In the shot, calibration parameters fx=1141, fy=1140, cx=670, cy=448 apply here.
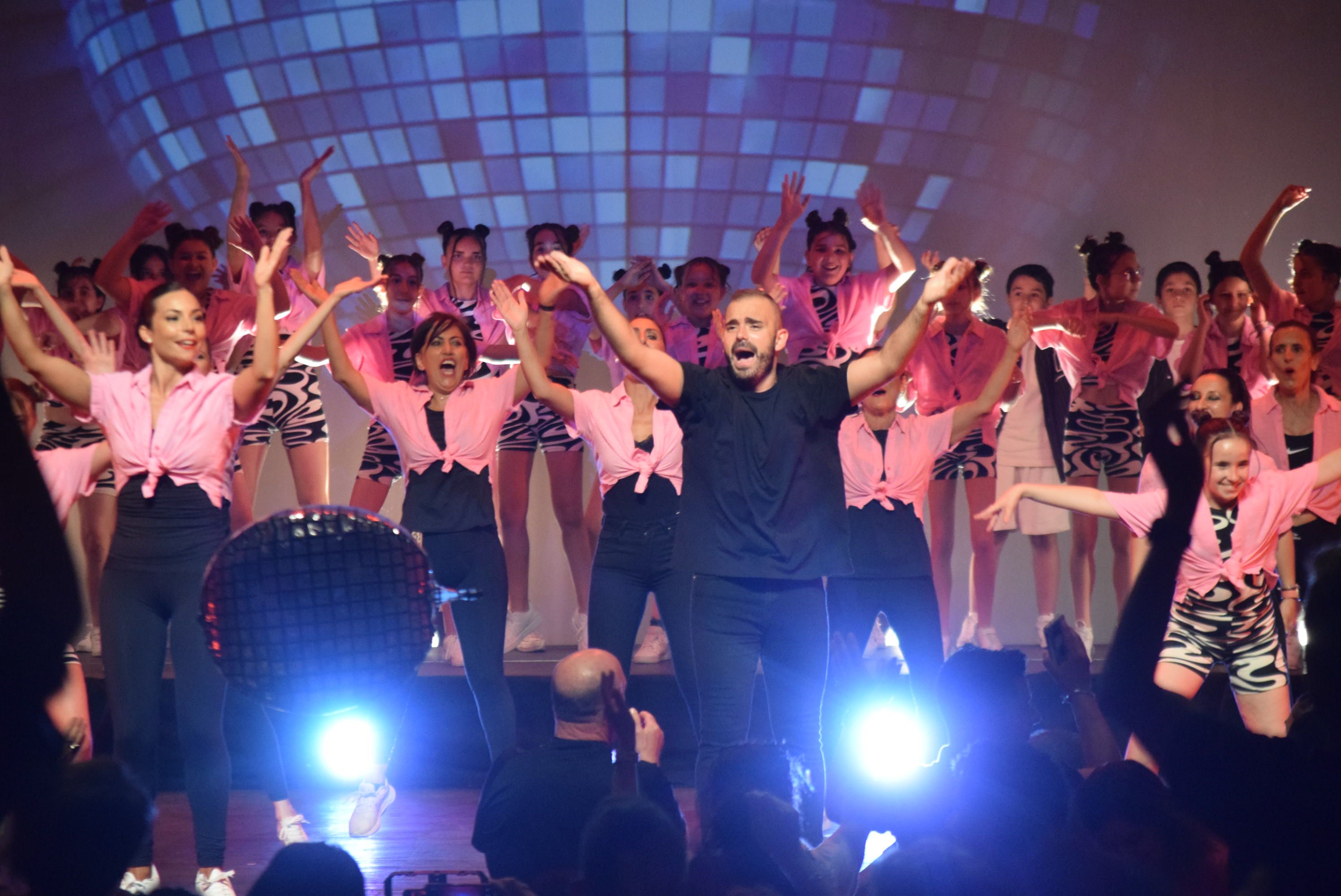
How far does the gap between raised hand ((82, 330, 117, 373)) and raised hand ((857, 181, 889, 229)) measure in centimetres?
325

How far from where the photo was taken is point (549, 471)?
5668 millimetres

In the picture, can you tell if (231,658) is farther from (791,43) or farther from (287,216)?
(791,43)

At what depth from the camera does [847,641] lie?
15.4 ft

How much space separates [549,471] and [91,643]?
2371 millimetres

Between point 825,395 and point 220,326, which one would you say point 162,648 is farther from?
point 220,326

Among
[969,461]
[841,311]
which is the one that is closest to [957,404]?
[969,461]

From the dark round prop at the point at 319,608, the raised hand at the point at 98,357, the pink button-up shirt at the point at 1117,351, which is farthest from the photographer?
the pink button-up shirt at the point at 1117,351

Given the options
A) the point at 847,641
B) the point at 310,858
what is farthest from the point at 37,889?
the point at 847,641

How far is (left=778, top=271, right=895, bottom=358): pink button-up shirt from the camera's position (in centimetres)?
546

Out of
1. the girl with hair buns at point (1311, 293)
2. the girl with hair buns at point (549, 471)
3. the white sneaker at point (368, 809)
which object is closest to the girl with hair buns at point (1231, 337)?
the girl with hair buns at point (1311, 293)

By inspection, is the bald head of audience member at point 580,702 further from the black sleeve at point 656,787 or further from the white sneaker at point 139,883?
the white sneaker at point 139,883

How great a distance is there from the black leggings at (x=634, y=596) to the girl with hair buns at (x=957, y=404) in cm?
191

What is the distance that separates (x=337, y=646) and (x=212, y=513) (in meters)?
1.60

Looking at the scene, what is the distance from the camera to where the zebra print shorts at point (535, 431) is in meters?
5.63
